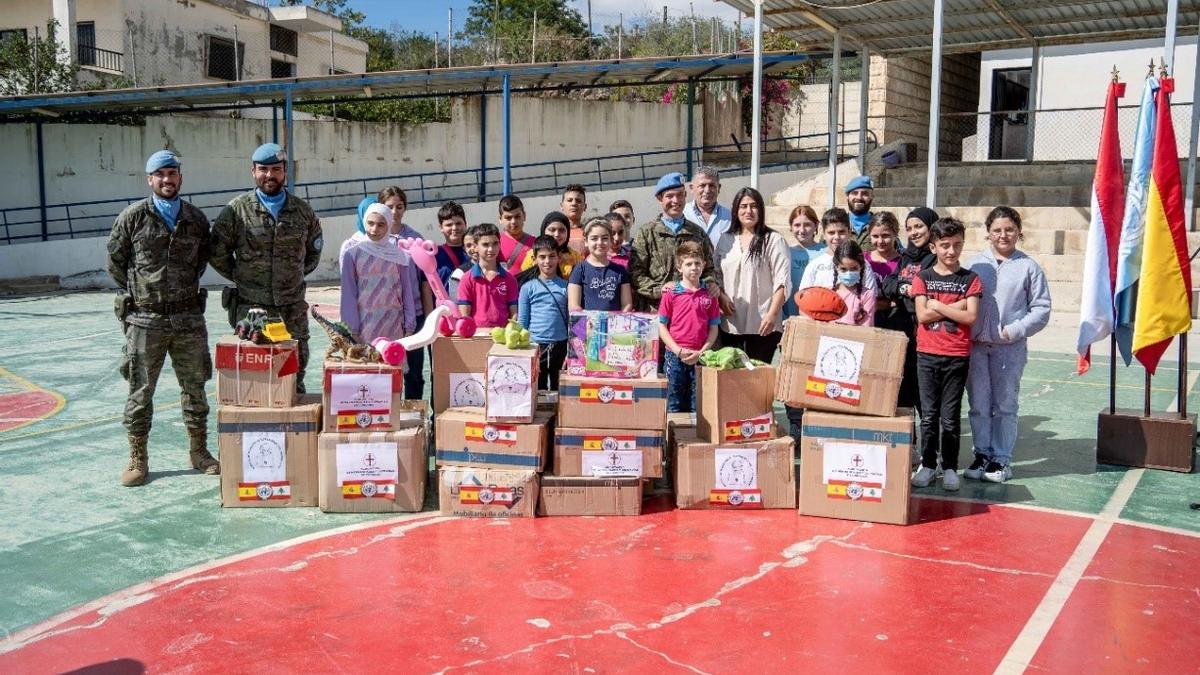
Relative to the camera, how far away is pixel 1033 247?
50.8 feet

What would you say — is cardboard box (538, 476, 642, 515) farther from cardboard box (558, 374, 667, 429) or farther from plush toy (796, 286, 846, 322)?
plush toy (796, 286, 846, 322)

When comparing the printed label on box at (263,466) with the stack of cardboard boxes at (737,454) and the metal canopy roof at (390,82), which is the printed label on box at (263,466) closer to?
the stack of cardboard boxes at (737,454)

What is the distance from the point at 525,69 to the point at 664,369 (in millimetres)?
13963

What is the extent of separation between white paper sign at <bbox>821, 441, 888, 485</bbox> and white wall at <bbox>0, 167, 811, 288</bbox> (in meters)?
14.2

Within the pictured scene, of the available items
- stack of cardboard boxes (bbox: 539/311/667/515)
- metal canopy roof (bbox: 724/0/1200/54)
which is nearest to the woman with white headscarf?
stack of cardboard boxes (bbox: 539/311/667/515)

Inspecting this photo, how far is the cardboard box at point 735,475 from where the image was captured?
5.90 metres

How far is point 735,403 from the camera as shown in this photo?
5.87 meters

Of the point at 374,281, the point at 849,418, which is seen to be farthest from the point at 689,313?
the point at 374,281

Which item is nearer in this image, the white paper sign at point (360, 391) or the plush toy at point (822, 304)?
the white paper sign at point (360, 391)

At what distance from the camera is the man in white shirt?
6863 mm

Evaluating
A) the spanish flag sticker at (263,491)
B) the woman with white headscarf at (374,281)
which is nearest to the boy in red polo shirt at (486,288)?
the woman with white headscarf at (374,281)

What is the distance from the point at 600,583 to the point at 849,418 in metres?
1.78

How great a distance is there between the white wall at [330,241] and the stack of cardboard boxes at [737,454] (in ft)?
46.1

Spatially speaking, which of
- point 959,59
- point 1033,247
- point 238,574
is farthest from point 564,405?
point 959,59
